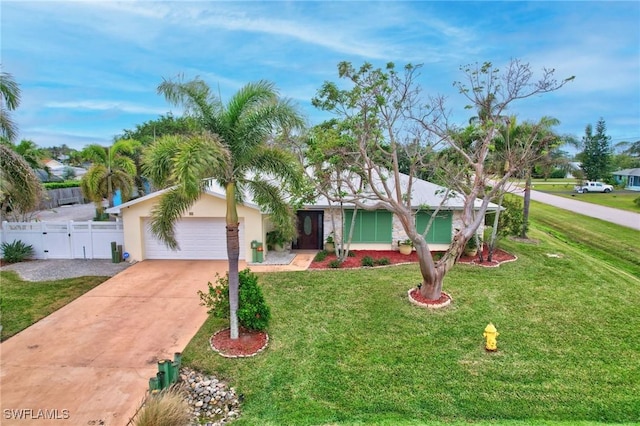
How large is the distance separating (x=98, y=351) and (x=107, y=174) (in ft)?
44.8

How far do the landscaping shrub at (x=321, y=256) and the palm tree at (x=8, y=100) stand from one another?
35.4ft

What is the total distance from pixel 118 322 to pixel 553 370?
1002cm

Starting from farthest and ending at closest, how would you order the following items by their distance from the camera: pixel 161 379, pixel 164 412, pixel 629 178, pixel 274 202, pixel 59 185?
pixel 629 178 < pixel 59 185 < pixel 274 202 < pixel 161 379 < pixel 164 412

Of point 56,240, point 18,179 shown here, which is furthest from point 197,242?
point 18,179

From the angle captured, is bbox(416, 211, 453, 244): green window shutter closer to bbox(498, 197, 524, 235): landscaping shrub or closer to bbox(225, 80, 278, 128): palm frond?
bbox(498, 197, 524, 235): landscaping shrub

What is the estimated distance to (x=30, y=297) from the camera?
11.1m

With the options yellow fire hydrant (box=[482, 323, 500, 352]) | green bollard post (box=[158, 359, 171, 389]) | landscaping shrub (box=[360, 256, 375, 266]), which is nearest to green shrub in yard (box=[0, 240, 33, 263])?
green bollard post (box=[158, 359, 171, 389])

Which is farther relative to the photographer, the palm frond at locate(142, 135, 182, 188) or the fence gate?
the fence gate

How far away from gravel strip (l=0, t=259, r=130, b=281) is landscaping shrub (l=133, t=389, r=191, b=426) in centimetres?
908

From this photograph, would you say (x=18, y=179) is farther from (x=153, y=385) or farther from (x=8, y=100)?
(x=153, y=385)

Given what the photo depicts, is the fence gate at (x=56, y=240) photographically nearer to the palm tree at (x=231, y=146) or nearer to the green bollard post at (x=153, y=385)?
the palm tree at (x=231, y=146)

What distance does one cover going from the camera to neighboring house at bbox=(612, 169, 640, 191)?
160 ft

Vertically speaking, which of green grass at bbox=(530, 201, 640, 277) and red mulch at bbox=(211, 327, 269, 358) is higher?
green grass at bbox=(530, 201, 640, 277)

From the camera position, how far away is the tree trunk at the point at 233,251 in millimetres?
7973
